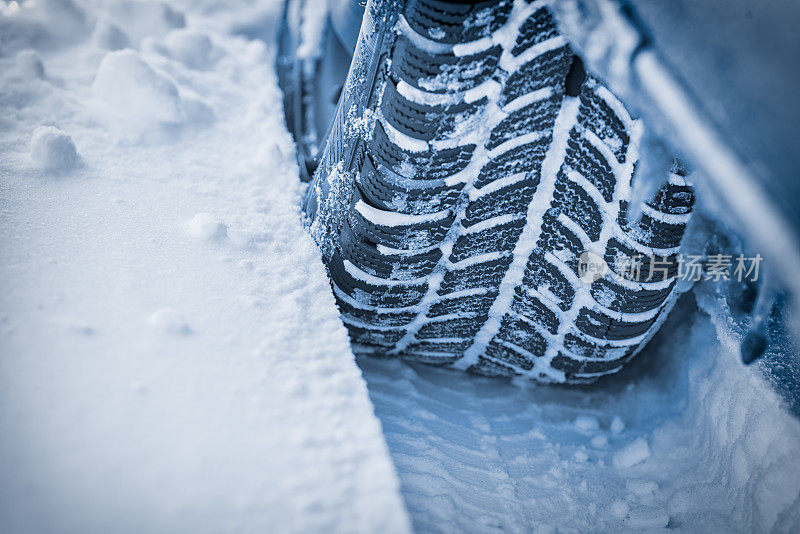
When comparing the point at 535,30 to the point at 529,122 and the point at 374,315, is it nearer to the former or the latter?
the point at 529,122

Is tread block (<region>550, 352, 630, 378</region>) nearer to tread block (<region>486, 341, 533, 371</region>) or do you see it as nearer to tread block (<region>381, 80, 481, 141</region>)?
tread block (<region>486, 341, 533, 371</region>)

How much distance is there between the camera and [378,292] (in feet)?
2.26


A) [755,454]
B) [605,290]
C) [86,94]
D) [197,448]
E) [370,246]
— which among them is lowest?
[755,454]

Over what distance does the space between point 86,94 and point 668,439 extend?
3.78ft

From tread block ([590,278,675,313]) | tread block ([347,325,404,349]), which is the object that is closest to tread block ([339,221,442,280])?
tread block ([347,325,404,349])

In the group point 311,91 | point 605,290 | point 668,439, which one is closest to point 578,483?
point 668,439

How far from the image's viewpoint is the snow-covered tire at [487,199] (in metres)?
0.54

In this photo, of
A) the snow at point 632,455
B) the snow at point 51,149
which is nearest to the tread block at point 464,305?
the snow at point 632,455

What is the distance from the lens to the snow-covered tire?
1.77 feet

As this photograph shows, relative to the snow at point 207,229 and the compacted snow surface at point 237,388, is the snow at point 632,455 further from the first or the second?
the snow at point 207,229

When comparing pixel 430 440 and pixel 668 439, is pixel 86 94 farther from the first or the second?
pixel 668 439

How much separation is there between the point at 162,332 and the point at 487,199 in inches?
15.8

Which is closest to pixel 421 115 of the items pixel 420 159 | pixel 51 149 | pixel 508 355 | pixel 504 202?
pixel 420 159

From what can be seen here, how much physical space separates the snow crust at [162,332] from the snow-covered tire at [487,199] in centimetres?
12
